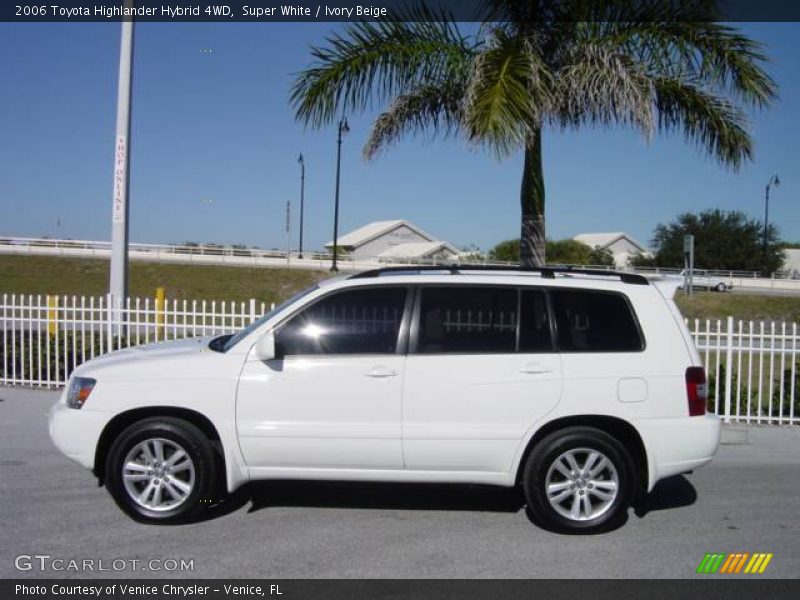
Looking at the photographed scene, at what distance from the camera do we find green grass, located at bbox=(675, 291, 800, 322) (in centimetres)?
3247

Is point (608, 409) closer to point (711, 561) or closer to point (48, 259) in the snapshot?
point (711, 561)

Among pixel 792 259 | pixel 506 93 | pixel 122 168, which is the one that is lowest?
pixel 122 168

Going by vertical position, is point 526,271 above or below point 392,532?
above

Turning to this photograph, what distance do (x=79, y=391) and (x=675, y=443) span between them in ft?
13.3

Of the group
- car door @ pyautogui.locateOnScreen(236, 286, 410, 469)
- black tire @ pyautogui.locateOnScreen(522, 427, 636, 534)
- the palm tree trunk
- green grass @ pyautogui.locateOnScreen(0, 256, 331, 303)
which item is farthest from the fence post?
green grass @ pyautogui.locateOnScreen(0, 256, 331, 303)

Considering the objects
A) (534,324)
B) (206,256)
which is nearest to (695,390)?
(534,324)

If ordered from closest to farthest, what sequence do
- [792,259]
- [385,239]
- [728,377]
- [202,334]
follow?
[728,377] < [202,334] < [792,259] < [385,239]

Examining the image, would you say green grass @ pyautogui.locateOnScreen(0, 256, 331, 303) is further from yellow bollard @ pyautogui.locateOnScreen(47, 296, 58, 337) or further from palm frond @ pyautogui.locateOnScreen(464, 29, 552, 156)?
palm frond @ pyautogui.locateOnScreen(464, 29, 552, 156)

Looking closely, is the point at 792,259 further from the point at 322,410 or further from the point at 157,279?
the point at 322,410

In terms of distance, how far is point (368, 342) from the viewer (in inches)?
207

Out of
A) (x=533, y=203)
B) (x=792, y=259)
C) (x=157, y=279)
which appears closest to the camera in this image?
(x=533, y=203)

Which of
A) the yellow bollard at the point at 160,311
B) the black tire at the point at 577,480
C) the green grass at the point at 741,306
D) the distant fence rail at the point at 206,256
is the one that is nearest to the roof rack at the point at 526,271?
the black tire at the point at 577,480

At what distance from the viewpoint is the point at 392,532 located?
17.0 ft

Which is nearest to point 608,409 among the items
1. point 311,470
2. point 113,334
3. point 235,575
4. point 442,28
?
point 311,470
